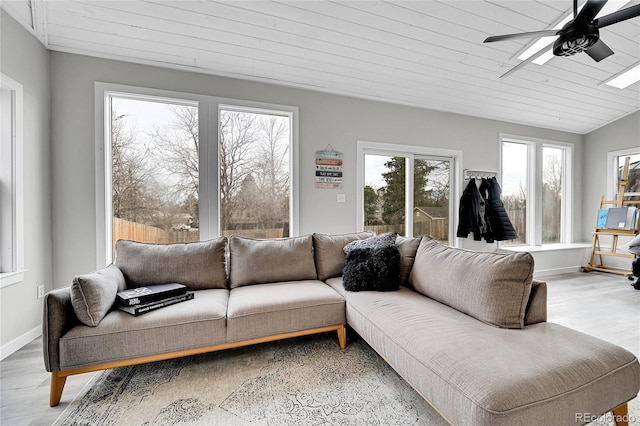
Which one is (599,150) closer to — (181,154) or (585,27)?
(585,27)

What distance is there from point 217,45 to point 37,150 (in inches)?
68.4

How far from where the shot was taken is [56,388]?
1469 mm

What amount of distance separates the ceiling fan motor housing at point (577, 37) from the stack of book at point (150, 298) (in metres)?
3.16

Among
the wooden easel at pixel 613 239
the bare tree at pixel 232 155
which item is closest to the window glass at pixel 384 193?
the bare tree at pixel 232 155

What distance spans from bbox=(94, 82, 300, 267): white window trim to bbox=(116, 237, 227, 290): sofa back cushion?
0.60m

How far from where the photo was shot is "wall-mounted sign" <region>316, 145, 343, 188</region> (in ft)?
10.7

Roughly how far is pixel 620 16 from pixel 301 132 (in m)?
2.60

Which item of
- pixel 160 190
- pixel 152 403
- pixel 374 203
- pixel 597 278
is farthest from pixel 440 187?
pixel 152 403

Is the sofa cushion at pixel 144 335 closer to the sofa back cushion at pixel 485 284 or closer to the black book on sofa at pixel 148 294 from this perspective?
the black book on sofa at pixel 148 294

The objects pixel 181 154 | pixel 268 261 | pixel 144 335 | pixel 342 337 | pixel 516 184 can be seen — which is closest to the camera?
pixel 144 335

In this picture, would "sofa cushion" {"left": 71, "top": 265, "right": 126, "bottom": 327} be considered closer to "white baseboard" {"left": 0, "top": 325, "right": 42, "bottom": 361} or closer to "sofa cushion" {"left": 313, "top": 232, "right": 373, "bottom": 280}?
"white baseboard" {"left": 0, "top": 325, "right": 42, "bottom": 361}

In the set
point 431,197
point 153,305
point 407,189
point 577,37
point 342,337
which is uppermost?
point 577,37

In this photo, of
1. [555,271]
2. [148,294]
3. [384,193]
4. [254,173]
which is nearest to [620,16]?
[384,193]

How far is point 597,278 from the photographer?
13.5 feet
